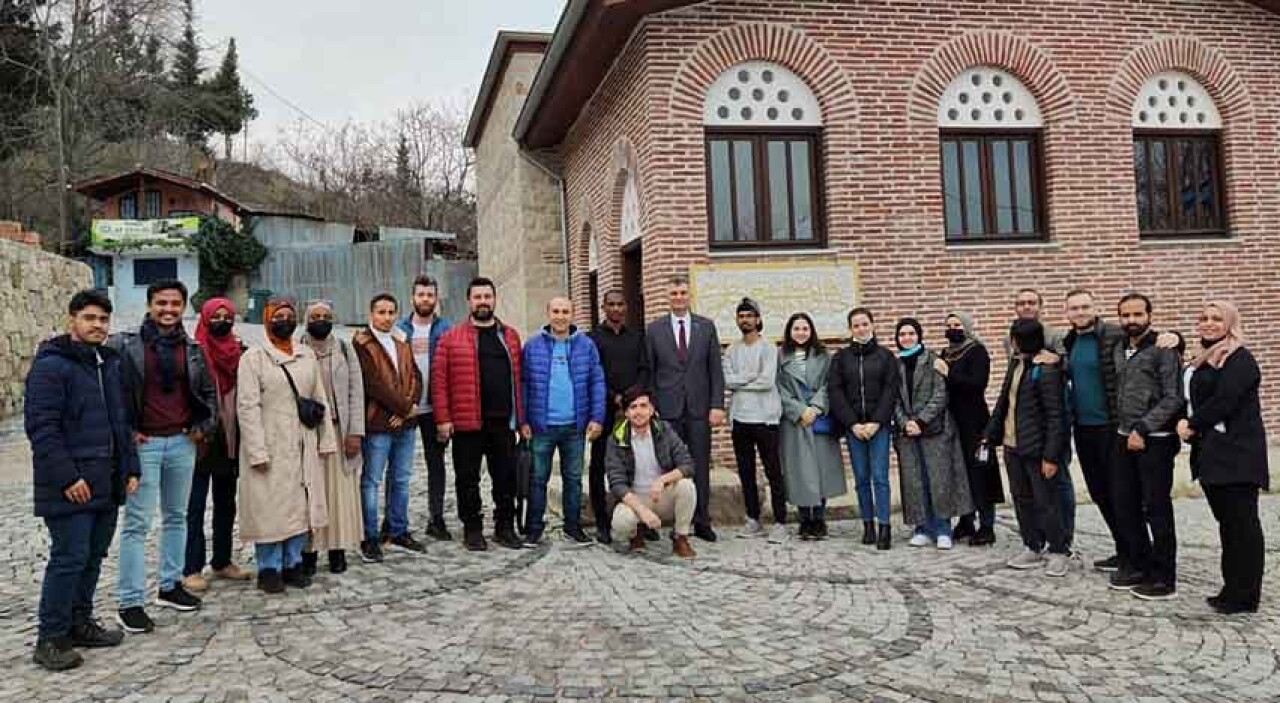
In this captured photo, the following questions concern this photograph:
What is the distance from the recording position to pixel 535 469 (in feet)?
21.2

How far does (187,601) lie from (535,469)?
2.41m

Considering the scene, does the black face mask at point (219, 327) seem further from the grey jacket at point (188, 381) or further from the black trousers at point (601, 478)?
the black trousers at point (601, 478)

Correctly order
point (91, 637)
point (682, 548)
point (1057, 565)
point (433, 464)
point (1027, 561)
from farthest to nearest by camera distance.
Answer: point (433, 464) → point (682, 548) → point (1027, 561) → point (1057, 565) → point (91, 637)

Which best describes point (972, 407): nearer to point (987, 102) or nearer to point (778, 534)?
point (778, 534)

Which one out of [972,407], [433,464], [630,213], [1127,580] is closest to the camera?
[1127,580]

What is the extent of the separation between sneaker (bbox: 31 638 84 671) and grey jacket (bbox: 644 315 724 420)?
12.9ft

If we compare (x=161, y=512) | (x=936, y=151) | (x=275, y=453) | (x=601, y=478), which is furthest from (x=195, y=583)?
(x=936, y=151)

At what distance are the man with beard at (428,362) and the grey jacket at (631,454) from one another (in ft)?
4.22

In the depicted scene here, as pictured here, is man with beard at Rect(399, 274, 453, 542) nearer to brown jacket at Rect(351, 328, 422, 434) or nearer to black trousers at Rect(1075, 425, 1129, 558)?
brown jacket at Rect(351, 328, 422, 434)

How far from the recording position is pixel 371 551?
602 cm

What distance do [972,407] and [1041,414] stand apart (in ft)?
2.14

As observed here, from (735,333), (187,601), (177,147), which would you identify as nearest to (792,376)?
(735,333)

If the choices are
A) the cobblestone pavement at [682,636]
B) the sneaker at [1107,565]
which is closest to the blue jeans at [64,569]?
the cobblestone pavement at [682,636]

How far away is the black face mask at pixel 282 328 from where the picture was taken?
17.4 feet
